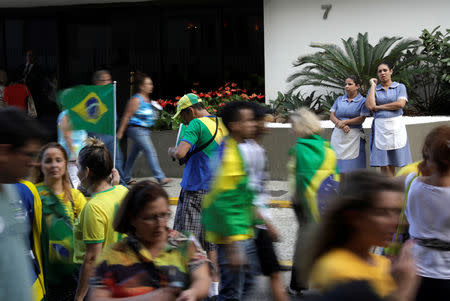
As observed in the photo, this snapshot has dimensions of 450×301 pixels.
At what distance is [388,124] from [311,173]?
4.46 meters

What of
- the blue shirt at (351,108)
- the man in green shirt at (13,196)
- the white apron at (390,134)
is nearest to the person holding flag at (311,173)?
the man in green shirt at (13,196)

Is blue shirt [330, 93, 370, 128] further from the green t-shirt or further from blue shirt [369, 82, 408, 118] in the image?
the green t-shirt

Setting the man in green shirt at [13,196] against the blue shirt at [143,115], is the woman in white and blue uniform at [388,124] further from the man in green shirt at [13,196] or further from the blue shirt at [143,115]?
the man in green shirt at [13,196]

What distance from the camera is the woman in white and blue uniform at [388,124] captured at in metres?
8.66

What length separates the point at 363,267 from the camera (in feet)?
7.09

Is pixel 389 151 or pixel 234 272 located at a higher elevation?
pixel 389 151

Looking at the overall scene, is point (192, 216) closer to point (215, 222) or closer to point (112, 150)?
point (215, 222)

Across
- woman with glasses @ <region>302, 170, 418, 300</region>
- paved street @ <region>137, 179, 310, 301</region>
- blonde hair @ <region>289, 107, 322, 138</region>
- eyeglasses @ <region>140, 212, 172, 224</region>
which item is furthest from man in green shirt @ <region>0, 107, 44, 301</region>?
paved street @ <region>137, 179, 310, 301</region>

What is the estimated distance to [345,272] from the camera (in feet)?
6.88

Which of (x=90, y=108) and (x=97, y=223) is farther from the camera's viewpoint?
(x=90, y=108)

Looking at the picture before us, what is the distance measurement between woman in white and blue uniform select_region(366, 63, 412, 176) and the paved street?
60.4 inches

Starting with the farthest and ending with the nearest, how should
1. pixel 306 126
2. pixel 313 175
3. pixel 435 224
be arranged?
pixel 306 126
pixel 313 175
pixel 435 224

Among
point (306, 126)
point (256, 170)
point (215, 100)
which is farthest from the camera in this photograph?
point (215, 100)

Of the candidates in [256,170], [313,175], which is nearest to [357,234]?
[256,170]
